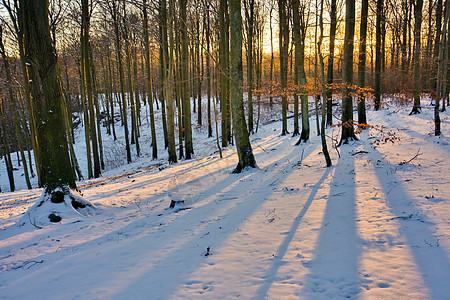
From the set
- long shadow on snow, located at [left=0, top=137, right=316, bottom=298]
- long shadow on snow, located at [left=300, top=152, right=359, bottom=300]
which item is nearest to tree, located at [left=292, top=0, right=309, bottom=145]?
long shadow on snow, located at [left=300, top=152, right=359, bottom=300]

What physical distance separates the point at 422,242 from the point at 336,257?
48.7 inches

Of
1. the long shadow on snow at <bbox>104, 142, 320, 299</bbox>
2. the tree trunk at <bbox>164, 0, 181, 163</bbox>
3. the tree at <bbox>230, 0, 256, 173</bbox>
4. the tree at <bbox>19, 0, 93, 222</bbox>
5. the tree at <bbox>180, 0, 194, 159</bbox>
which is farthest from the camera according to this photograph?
the tree at <bbox>180, 0, 194, 159</bbox>

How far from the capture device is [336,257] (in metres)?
3.33

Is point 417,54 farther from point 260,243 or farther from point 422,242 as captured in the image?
point 260,243

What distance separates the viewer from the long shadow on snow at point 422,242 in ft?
8.60

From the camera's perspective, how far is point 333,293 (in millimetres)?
2682

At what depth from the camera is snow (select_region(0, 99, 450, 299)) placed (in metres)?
2.87

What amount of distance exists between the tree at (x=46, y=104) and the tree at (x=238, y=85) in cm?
532

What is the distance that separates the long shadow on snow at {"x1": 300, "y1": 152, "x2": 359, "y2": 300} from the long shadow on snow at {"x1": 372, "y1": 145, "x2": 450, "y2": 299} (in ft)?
2.27

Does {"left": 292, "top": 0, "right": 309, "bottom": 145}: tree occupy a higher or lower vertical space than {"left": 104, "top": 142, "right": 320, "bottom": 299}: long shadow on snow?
higher

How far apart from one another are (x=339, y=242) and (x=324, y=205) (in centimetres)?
163

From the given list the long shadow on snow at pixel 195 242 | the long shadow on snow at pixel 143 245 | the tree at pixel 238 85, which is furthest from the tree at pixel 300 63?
the long shadow on snow at pixel 143 245

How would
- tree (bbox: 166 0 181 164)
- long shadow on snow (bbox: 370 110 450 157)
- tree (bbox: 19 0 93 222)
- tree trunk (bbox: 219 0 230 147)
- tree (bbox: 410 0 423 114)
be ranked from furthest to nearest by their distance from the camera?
tree (bbox: 410 0 423 114) → tree trunk (bbox: 219 0 230 147) → tree (bbox: 166 0 181 164) → long shadow on snow (bbox: 370 110 450 157) → tree (bbox: 19 0 93 222)

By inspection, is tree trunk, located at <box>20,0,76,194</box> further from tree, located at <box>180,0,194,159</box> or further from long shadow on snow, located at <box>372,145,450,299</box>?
tree, located at <box>180,0,194,159</box>
